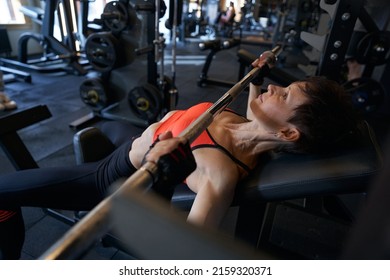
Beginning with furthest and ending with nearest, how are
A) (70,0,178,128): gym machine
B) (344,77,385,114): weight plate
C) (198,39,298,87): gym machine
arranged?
(344,77,385,114): weight plate
(70,0,178,128): gym machine
(198,39,298,87): gym machine

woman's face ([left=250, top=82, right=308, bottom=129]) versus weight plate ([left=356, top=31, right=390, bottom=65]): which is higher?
weight plate ([left=356, top=31, right=390, bottom=65])

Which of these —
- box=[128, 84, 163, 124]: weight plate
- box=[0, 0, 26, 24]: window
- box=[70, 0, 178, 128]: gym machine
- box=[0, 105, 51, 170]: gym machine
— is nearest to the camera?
box=[0, 105, 51, 170]: gym machine

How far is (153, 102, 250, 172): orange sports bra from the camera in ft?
2.89

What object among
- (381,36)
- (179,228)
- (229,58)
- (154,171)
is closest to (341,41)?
(381,36)

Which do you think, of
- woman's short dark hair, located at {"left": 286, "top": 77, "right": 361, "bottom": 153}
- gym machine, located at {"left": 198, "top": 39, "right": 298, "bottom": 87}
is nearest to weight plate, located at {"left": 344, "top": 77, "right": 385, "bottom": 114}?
gym machine, located at {"left": 198, "top": 39, "right": 298, "bottom": 87}

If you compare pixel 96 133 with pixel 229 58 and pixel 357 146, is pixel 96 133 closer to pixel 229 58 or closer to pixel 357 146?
pixel 357 146

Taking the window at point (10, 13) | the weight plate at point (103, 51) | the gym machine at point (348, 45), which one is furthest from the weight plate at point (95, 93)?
the window at point (10, 13)

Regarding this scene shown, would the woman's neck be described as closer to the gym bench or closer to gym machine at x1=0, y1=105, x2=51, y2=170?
the gym bench

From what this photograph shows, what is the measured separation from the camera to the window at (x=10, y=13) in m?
4.43

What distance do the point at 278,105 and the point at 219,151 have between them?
0.26m

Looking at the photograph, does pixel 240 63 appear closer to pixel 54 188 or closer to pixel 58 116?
pixel 58 116

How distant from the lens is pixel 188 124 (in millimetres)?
972

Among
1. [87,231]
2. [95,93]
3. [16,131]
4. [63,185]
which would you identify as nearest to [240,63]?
[95,93]
